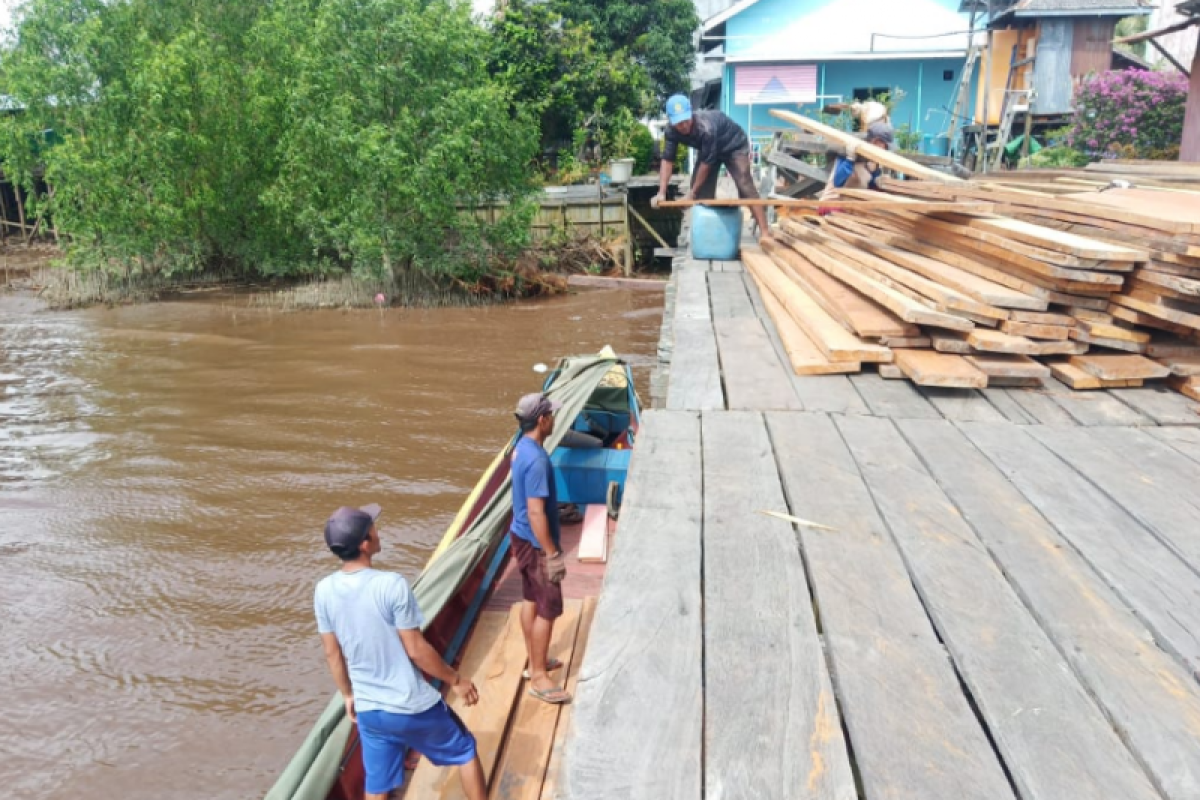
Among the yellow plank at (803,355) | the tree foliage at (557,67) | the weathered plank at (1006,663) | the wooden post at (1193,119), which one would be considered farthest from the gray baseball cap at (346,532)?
the tree foliage at (557,67)

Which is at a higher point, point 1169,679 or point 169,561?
point 1169,679

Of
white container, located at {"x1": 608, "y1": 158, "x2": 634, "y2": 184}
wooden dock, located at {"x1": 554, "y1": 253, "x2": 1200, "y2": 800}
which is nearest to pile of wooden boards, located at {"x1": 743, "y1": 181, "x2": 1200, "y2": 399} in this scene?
wooden dock, located at {"x1": 554, "y1": 253, "x2": 1200, "y2": 800}

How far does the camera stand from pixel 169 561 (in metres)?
8.34

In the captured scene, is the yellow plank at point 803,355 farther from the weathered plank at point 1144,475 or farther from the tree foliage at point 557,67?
the tree foliage at point 557,67

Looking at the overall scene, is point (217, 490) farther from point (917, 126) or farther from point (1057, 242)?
point (917, 126)

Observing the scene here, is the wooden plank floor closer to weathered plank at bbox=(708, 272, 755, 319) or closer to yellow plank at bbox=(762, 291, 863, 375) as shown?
yellow plank at bbox=(762, 291, 863, 375)

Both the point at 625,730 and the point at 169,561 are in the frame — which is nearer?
the point at 625,730

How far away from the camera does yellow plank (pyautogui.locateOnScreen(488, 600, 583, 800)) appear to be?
13.3 feet

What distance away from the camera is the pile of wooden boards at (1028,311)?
414 centimetres

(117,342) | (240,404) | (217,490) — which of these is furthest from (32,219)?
(217,490)

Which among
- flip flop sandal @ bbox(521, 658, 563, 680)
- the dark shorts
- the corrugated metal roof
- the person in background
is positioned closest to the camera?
flip flop sandal @ bbox(521, 658, 563, 680)

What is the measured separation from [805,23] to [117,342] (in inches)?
891

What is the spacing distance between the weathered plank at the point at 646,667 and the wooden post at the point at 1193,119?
15163mm

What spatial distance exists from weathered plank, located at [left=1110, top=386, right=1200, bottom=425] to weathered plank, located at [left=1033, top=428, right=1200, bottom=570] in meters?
0.28
